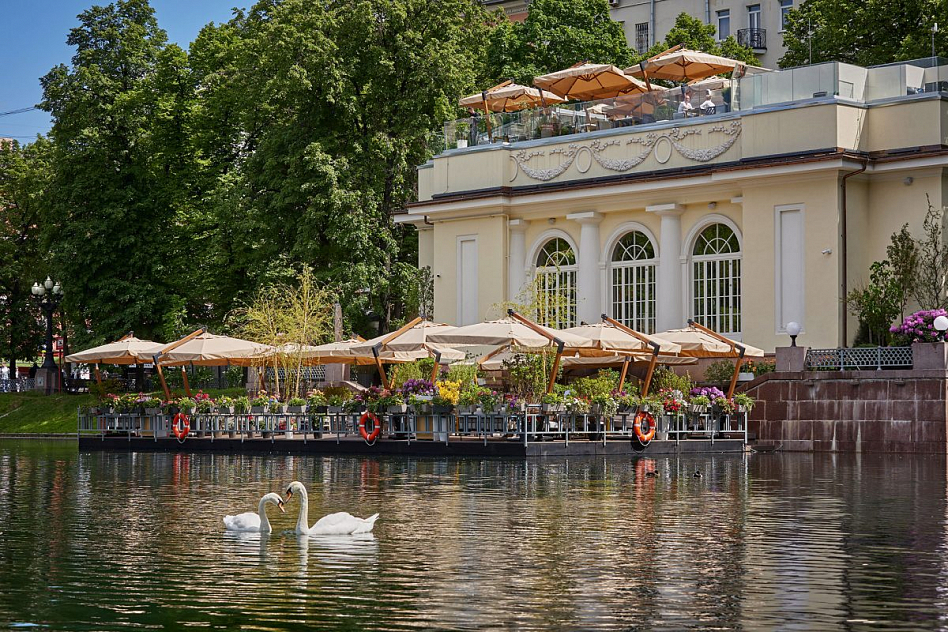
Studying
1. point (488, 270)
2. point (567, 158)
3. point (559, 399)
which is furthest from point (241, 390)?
point (559, 399)

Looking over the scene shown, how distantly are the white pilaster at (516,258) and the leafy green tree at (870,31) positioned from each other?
35.2 ft

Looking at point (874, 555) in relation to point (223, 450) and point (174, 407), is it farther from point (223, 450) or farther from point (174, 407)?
point (174, 407)

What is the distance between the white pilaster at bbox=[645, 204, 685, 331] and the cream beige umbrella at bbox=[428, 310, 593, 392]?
11129 mm

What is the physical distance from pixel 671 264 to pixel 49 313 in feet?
93.9

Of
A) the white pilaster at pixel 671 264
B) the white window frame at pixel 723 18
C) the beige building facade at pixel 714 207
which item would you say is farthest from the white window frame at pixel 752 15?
the white pilaster at pixel 671 264

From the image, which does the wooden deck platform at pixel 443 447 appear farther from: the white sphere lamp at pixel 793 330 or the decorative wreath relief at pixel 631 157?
the decorative wreath relief at pixel 631 157

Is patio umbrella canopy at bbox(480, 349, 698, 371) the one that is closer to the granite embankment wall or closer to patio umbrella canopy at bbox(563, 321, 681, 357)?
patio umbrella canopy at bbox(563, 321, 681, 357)

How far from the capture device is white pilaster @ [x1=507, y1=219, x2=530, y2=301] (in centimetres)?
4891

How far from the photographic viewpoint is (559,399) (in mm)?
32156

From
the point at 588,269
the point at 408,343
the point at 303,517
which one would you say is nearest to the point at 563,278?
the point at 588,269

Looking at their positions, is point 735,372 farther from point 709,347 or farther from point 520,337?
point 520,337

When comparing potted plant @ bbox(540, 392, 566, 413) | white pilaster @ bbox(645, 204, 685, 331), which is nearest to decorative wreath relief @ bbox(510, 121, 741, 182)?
white pilaster @ bbox(645, 204, 685, 331)

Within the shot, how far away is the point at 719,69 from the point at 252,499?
3005cm

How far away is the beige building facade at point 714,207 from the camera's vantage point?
40188mm
